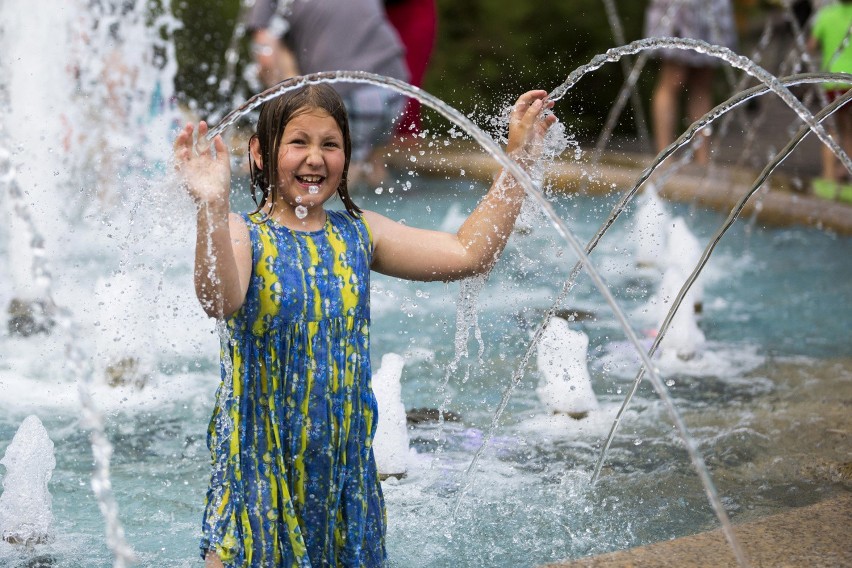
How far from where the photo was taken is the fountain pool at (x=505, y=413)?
285 cm

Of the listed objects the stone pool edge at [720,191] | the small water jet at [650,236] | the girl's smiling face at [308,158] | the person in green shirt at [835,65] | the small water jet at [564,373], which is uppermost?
the person in green shirt at [835,65]

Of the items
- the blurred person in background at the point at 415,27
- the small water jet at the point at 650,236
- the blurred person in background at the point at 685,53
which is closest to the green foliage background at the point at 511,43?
Result: the blurred person in background at the point at 685,53


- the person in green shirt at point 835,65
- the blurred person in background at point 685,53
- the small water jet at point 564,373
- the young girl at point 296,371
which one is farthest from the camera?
the blurred person in background at point 685,53

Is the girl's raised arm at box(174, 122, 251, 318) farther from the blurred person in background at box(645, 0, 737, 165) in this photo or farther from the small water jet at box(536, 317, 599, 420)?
the blurred person in background at box(645, 0, 737, 165)

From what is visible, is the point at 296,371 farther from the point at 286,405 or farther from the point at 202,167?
the point at 202,167

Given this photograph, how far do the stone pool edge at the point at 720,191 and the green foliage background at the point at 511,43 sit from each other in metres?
1.58

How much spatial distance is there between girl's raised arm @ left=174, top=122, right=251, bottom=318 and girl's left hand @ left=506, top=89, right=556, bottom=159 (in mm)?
631

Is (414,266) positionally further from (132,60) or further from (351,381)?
(132,60)

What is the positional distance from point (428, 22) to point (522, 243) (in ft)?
7.15

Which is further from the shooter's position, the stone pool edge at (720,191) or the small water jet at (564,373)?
the stone pool edge at (720,191)

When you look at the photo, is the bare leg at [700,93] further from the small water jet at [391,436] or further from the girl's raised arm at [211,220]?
the girl's raised arm at [211,220]

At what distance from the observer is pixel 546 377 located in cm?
385

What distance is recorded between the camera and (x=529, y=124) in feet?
8.17

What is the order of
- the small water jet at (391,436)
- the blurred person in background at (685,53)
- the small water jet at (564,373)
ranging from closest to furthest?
the small water jet at (391,436) < the small water jet at (564,373) < the blurred person in background at (685,53)
